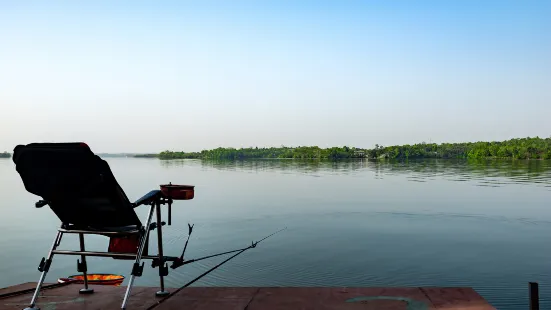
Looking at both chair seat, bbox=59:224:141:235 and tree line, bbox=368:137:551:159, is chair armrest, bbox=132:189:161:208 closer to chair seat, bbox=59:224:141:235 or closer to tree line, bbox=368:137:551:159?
chair seat, bbox=59:224:141:235

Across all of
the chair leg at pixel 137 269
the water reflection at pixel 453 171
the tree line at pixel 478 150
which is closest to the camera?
the chair leg at pixel 137 269

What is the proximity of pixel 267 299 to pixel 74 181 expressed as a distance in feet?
6.20

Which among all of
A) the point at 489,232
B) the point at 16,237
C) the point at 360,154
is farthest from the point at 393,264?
the point at 360,154

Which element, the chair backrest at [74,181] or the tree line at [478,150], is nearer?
the chair backrest at [74,181]

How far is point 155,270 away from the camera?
12.6m

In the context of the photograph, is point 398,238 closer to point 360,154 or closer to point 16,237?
point 16,237

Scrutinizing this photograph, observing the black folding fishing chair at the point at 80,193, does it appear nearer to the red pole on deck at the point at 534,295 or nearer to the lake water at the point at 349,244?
the red pole on deck at the point at 534,295

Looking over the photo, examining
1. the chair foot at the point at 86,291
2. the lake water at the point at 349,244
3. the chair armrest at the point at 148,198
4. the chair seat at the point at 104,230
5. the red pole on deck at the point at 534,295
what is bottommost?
the lake water at the point at 349,244

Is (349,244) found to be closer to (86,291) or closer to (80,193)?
(86,291)

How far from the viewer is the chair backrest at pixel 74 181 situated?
3.86 metres

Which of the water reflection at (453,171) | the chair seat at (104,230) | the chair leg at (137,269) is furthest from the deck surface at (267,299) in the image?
the water reflection at (453,171)

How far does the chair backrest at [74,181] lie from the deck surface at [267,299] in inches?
31.2

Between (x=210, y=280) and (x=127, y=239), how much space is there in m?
7.37

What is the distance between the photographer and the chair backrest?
386 cm
